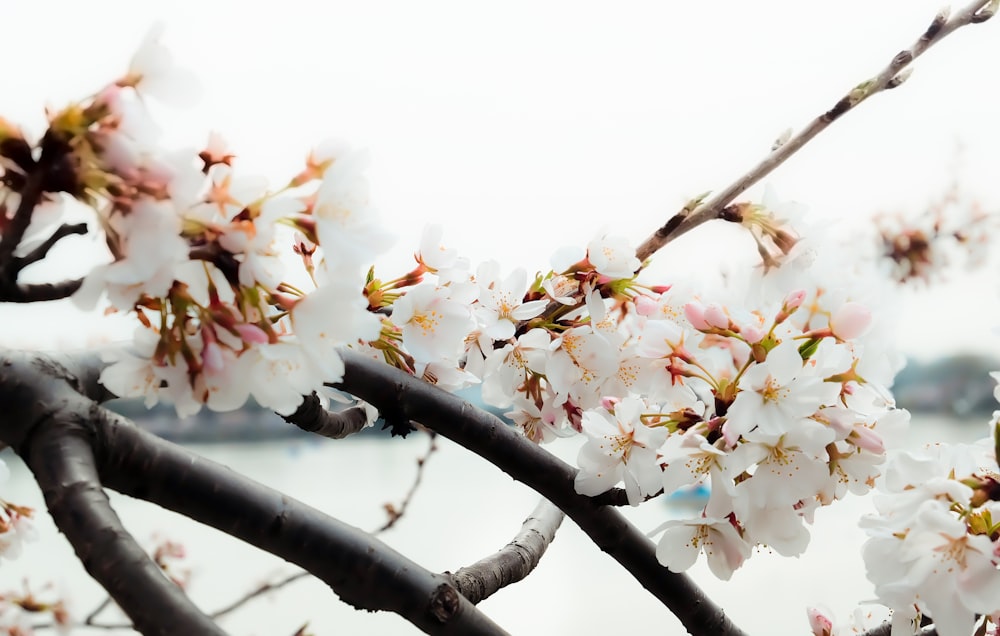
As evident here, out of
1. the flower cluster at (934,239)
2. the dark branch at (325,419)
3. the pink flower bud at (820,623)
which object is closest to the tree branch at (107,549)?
the dark branch at (325,419)

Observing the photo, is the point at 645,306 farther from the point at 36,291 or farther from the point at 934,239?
the point at 934,239

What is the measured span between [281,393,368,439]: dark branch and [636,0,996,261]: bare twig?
191 mm

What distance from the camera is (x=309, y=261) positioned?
0.42 m

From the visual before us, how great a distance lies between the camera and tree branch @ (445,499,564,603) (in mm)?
402

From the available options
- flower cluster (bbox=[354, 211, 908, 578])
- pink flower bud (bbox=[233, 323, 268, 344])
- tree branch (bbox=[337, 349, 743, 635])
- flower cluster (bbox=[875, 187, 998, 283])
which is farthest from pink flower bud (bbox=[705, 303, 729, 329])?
flower cluster (bbox=[875, 187, 998, 283])

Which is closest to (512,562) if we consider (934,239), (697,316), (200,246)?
(697,316)

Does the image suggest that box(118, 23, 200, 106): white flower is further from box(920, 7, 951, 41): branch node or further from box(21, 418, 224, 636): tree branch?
box(920, 7, 951, 41): branch node

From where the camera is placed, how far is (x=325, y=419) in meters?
0.45

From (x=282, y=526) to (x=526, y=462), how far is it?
0.16 metres

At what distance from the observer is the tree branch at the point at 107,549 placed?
22cm

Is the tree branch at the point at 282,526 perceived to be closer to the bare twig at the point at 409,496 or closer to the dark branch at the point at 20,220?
the dark branch at the point at 20,220

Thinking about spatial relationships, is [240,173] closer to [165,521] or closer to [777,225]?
[777,225]

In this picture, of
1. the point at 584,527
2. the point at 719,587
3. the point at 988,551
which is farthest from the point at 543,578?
the point at 988,551

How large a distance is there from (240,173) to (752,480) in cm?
26
